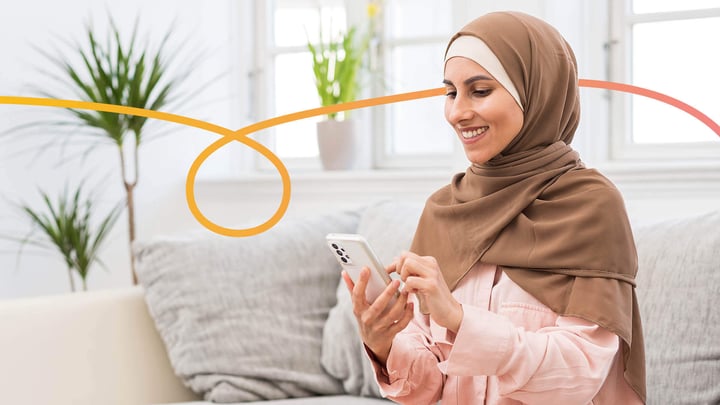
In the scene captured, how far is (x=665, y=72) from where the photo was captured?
291 centimetres

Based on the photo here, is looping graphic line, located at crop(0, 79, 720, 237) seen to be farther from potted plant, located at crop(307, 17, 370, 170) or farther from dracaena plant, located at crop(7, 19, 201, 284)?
potted plant, located at crop(307, 17, 370, 170)

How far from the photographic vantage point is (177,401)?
2426 millimetres

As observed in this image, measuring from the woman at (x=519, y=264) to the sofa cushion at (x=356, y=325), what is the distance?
2.95ft

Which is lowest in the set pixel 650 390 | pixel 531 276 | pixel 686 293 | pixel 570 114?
pixel 650 390

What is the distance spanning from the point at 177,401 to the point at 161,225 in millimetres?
1201

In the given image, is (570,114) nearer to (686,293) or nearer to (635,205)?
(686,293)

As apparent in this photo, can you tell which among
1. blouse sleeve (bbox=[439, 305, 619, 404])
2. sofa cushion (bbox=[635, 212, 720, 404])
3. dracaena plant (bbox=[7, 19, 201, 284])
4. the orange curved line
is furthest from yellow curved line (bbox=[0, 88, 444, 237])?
dracaena plant (bbox=[7, 19, 201, 284])

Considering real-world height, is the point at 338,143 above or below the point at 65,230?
above

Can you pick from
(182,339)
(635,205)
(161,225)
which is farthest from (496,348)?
(161,225)

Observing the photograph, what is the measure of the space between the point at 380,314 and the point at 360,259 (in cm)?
9

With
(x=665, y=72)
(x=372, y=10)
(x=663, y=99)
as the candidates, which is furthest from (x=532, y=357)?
(x=372, y=10)

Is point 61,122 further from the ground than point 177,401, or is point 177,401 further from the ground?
point 61,122

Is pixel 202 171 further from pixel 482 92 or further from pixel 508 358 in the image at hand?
pixel 508 358

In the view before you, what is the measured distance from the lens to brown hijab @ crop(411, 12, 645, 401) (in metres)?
1.21
